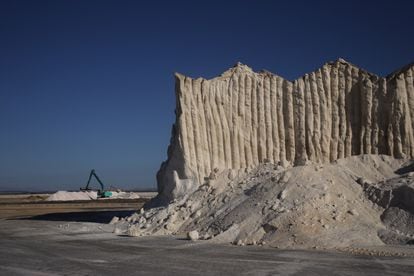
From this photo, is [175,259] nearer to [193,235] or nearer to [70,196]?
[193,235]

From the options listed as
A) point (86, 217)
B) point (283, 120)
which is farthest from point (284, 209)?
point (86, 217)

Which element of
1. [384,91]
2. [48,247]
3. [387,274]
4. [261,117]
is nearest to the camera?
[387,274]

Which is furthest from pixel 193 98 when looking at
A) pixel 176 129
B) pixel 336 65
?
pixel 336 65

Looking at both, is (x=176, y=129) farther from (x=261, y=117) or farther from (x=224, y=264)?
(x=224, y=264)

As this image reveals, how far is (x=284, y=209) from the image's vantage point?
13922 millimetres

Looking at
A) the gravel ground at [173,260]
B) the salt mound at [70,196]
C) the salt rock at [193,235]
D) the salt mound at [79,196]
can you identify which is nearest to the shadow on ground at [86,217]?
the gravel ground at [173,260]

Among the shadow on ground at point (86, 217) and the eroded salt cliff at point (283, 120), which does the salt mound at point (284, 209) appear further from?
the shadow on ground at point (86, 217)

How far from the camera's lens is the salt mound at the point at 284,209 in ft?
42.2

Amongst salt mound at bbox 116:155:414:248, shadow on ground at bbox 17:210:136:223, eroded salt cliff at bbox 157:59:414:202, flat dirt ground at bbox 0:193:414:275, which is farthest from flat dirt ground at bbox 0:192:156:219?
flat dirt ground at bbox 0:193:414:275

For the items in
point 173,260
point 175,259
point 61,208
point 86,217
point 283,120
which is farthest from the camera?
point 61,208

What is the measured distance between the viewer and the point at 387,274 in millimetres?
8797

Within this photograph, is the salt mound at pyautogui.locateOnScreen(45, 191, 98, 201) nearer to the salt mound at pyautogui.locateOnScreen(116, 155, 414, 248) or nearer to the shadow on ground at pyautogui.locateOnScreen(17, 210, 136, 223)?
the shadow on ground at pyautogui.locateOnScreen(17, 210, 136, 223)

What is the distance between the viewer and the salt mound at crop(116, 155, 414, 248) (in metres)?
12.9

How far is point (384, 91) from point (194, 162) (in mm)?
7126
